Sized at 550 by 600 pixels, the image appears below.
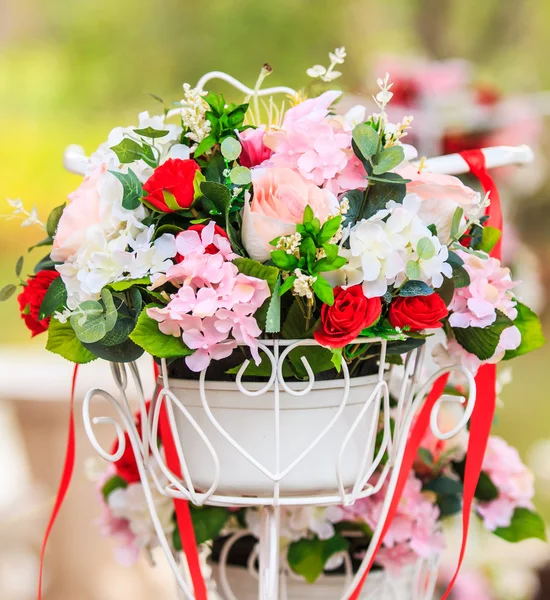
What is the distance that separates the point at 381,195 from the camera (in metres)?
0.77

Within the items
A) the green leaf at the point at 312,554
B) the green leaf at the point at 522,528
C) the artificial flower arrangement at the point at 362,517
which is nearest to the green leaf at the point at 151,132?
the artificial flower arrangement at the point at 362,517

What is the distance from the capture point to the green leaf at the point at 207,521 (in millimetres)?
1038

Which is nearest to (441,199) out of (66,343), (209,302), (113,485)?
(209,302)

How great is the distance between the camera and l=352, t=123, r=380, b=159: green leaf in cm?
75

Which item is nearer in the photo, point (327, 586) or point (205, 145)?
point (205, 145)

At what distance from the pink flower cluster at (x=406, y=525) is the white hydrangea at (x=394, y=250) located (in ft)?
1.34

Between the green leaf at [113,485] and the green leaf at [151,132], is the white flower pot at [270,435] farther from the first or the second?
the green leaf at [113,485]

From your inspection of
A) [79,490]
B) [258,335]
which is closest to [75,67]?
[79,490]

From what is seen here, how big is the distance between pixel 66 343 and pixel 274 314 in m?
0.21

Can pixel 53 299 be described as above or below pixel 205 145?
below

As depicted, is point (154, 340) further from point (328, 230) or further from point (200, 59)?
point (200, 59)

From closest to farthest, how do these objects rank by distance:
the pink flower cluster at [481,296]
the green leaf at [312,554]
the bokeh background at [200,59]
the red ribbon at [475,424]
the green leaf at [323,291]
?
the green leaf at [323,291]
the pink flower cluster at [481,296]
the red ribbon at [475,424]
the green leaf at [312,554]
the bokeh background at [200,59]

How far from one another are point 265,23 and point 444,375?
2993mm

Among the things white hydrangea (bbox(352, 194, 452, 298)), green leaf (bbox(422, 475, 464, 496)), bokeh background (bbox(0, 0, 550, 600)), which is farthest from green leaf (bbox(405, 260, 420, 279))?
bokeh background (bbox(0, 0, 550, 600))
